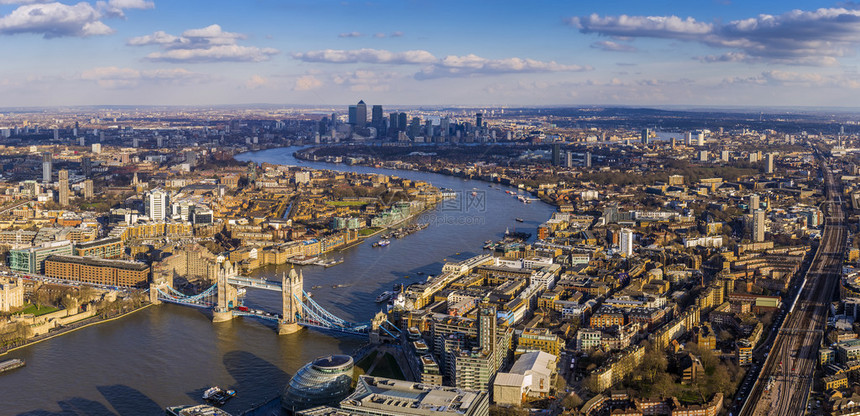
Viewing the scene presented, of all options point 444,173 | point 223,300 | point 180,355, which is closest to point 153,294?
point 223,300

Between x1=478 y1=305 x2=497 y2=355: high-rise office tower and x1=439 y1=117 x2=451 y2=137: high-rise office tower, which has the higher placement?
x1=439 y1=117 x2=451 y2=137: high-rise office tower

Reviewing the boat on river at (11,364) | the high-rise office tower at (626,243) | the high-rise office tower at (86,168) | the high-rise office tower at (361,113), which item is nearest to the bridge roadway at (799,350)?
the high-rise office tower at (626,243)

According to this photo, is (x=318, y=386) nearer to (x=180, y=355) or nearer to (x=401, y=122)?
(x=180, y=355)

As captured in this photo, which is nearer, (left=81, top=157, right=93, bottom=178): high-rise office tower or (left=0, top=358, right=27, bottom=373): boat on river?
(left=0, top=358, right=27, bottom=373): boat on river

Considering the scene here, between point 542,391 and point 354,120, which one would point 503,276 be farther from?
point 354,120

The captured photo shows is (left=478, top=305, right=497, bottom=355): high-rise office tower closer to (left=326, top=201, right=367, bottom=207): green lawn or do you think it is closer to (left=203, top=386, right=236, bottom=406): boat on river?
(left=203, top=386, right=236, bottom=406): boat on river

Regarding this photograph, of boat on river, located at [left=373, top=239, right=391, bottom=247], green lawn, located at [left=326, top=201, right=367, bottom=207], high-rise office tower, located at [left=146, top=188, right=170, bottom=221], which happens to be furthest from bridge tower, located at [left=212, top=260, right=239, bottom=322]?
green lawn, located at [left=326, top=201, right=367, bottom=207]

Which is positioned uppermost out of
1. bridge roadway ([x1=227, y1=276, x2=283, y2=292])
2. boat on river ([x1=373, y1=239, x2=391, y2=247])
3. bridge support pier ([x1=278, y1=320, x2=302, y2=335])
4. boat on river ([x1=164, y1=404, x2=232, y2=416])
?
bridge roadway ([x1=227, y1=276, x2=283, y2=292])
